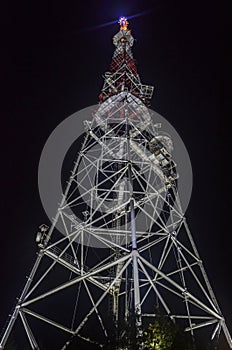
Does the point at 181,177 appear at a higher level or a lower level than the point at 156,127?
lower

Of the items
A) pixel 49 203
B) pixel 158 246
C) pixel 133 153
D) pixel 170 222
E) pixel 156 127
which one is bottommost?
pixel 158 246

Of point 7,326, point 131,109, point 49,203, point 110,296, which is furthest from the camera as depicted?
point 131,109

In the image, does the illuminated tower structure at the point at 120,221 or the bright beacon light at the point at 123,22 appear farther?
the bright beacon light at the point at 123,22

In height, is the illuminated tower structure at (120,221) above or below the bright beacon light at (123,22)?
below

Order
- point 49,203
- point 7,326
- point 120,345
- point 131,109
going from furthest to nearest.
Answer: point 131,109
point 49,203
point 7,326
point 120,345

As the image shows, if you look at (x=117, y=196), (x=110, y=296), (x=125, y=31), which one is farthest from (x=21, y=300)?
(x=125, y=31)

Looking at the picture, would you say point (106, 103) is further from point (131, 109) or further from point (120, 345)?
point (120, 345)

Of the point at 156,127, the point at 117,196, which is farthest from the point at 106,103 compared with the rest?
the point at 117,196

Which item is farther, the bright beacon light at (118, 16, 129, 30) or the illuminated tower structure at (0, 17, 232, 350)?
the bright beacon light at (118, 16, 129, 30)

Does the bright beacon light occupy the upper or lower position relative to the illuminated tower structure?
upper

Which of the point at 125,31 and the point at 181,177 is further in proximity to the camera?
the point at 125,31

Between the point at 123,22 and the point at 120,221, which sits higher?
the point at 123,22
